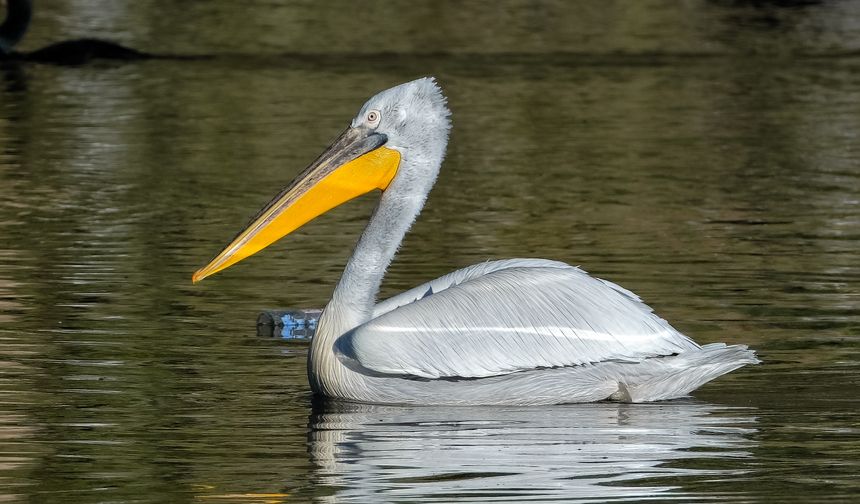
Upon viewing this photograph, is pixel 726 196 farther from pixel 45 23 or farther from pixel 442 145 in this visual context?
pixel 45 23

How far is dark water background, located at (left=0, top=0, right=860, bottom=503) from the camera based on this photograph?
555 cm

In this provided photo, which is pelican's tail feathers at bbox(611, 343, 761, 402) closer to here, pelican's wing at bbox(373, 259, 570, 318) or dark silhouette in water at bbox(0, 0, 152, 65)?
pelican's wing at bbox(373, 259, 570, 318)

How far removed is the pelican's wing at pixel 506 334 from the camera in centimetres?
624

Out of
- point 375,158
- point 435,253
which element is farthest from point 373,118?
point 435,253

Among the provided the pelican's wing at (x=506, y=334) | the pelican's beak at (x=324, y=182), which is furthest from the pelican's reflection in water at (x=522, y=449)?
the pelican's beak at (x=324, y=182)

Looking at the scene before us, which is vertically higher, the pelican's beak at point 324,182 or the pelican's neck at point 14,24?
the pelican's neck at point 14,24

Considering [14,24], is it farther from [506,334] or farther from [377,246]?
[506,334]

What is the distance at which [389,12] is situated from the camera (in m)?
27.3

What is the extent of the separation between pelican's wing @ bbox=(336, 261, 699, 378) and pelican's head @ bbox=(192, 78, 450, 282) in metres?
0.59

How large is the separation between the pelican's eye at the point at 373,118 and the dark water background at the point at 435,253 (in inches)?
36.2

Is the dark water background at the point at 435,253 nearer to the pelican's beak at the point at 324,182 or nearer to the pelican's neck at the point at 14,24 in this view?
the pelican's beak at the point at 324,182

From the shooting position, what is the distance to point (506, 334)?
6316mm

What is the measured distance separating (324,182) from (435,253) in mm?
2803

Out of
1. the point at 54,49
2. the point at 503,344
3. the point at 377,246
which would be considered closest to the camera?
Answer: the point at 503,344
